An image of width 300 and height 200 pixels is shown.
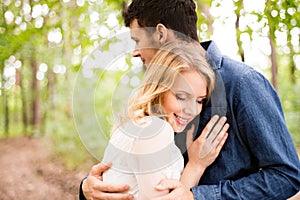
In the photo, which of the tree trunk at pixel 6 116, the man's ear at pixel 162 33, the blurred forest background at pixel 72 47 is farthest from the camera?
the tree trunk at pixel 6 116

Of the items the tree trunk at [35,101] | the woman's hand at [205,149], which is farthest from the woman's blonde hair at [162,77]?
the tree trunk at [35,101]

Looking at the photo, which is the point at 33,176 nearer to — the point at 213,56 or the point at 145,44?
the point at 145,44

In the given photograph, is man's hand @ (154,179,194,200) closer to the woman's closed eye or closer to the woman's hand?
the woman's hand

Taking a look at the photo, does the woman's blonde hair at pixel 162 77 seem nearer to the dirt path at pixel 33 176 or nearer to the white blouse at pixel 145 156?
the white blouse at pixel 145 156

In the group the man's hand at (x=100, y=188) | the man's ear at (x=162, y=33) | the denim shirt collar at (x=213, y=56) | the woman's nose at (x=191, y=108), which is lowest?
the man's hand at (x=100, y=188)

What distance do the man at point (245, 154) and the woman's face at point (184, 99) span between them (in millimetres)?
67

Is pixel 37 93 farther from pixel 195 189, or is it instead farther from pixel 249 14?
pixel 195 189

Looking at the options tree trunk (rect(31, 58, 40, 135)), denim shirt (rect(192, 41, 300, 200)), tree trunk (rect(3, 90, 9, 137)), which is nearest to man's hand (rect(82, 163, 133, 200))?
denim shirt (rect(192, 41, 300, 200))

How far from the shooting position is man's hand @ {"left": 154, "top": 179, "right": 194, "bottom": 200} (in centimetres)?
128

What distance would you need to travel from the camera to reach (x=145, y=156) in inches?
49.8

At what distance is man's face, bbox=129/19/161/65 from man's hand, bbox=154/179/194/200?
0.51 metres

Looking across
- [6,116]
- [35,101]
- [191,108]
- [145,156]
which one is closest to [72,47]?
[191,108]

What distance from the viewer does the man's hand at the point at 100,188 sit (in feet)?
4.47

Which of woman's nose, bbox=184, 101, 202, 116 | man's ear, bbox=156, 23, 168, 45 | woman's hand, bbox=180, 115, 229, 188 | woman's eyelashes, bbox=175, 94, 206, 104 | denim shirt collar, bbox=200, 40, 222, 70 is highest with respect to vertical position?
man's ear, bbox=156, 23, 168, 45
